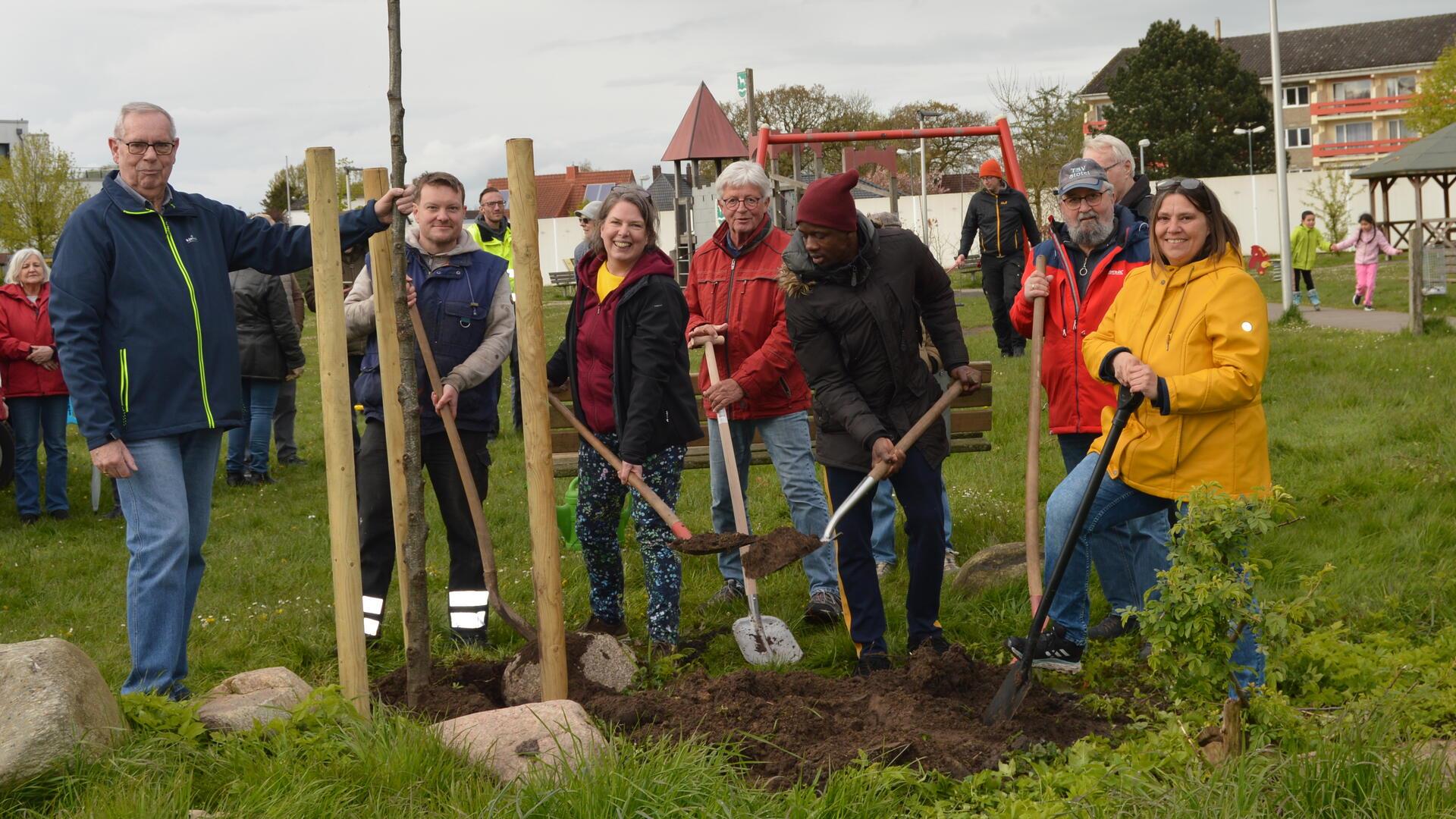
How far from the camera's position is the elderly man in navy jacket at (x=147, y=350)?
171 inches

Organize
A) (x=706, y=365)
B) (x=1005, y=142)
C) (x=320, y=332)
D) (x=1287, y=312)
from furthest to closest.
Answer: (x=1287, y=312) < (x=1005, y=142) < (x=706, y=365) < (x=320, y=332)

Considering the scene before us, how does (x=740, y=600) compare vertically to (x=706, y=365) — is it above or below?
below

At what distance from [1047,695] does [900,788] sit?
0.99 metres

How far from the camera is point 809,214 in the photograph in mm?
4816

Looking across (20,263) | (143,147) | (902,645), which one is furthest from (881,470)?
(20,263)

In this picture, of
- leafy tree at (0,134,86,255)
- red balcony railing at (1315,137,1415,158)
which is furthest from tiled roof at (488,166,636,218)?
red balcony railing at (1315,137,1415,158)

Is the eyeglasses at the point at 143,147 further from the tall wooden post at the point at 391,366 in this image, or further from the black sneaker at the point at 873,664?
the black sneaker at the point at 873,664

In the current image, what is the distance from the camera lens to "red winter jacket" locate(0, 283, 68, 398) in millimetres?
9273

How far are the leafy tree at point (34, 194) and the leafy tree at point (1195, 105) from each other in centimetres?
4241

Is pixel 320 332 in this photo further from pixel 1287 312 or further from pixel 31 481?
pixel 1287 312

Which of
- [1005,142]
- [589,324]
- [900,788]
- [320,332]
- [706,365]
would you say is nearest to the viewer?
[900,788]

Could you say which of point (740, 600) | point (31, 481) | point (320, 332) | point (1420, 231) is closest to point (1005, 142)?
point (740, 600)

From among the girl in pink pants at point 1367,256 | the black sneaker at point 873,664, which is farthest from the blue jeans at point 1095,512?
the girl in pink pants at point 1367,256

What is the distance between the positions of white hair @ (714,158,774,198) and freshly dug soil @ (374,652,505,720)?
7.27ft
